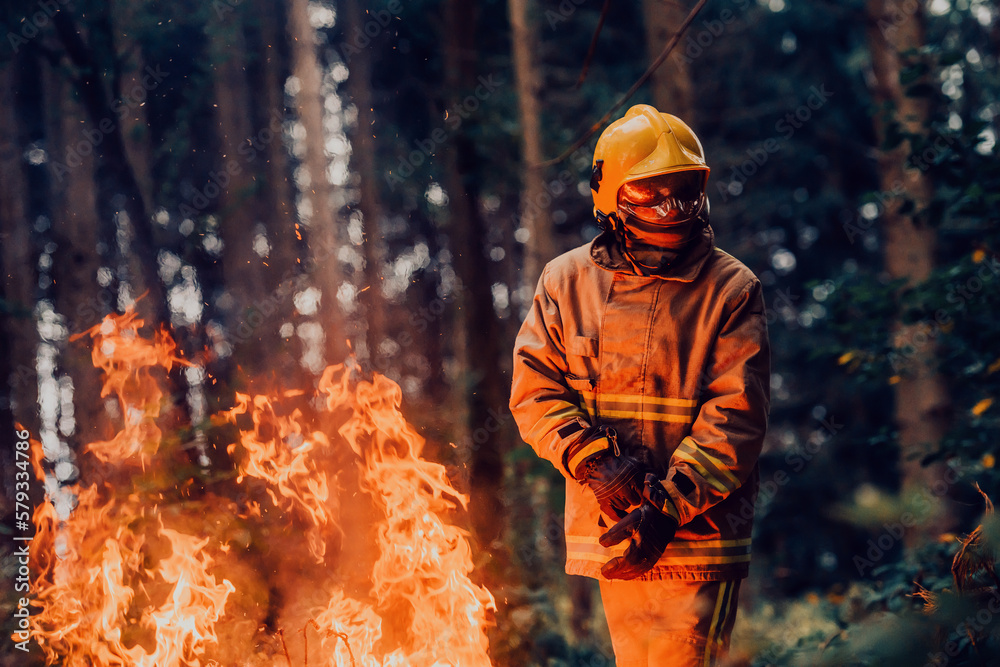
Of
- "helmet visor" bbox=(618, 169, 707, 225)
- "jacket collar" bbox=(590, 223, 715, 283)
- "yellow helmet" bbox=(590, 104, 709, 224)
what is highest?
"yellow helmet" bbox=(590, 104, 709, 224)

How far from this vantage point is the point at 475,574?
21.1 feet

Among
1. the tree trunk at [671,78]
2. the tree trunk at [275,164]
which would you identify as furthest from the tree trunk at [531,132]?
the tree trunk at [275,164]

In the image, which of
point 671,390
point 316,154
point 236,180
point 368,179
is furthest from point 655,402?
point 368,179

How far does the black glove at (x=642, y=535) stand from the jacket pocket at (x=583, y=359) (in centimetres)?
55

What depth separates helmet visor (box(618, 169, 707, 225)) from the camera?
293 cm

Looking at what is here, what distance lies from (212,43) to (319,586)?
333 inches

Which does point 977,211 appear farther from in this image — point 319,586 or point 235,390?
point 235,390

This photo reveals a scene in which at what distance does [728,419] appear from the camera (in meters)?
2.77

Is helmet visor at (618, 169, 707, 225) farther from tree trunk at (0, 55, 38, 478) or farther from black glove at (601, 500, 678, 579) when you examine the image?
tree trunk at (0, 55, 38, 478)

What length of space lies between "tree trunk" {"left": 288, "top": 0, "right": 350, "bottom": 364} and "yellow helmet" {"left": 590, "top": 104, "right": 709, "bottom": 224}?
788 cm

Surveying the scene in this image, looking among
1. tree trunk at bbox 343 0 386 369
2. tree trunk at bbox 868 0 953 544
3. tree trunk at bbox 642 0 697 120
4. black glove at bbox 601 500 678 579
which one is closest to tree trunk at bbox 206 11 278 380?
tree trunk at bbox 343 0 386 369

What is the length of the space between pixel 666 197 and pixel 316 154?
9.68m

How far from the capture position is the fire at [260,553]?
4.38m

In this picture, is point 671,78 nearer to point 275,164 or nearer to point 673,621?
point 673,621
